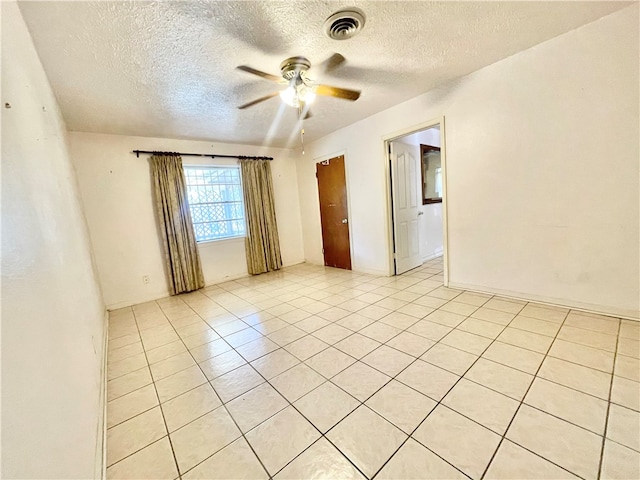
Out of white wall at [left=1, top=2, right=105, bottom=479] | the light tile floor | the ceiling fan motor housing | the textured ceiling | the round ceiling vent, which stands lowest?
the light tile floor

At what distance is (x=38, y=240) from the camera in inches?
44.6

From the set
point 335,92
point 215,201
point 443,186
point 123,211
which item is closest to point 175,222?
point 123,211

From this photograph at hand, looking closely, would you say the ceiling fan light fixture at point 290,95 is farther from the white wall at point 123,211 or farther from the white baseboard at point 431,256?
the white baseboard at point 431,256

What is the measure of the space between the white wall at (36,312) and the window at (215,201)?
7.96 ft

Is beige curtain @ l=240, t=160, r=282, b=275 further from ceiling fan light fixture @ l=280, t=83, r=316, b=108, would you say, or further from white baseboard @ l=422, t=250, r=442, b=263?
white baseboard @ l=422, t=250, r=442, b=263

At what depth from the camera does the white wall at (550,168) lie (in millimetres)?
2039

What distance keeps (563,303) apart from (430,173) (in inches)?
114

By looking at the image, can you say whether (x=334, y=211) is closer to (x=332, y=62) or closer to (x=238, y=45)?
(x=332, y=62)

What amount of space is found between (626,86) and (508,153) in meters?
0.82

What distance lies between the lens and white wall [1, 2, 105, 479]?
703mm

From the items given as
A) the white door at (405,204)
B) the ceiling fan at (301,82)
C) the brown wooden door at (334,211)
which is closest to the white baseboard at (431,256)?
the white door at (405,204)

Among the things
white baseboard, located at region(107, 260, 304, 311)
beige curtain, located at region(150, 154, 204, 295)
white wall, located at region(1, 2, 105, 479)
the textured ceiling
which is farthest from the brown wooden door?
white wall, located at region(1, 2, 105, 479)

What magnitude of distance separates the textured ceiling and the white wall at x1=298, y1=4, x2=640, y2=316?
23cm

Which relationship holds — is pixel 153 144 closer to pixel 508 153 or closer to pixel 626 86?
pixel 508 153
